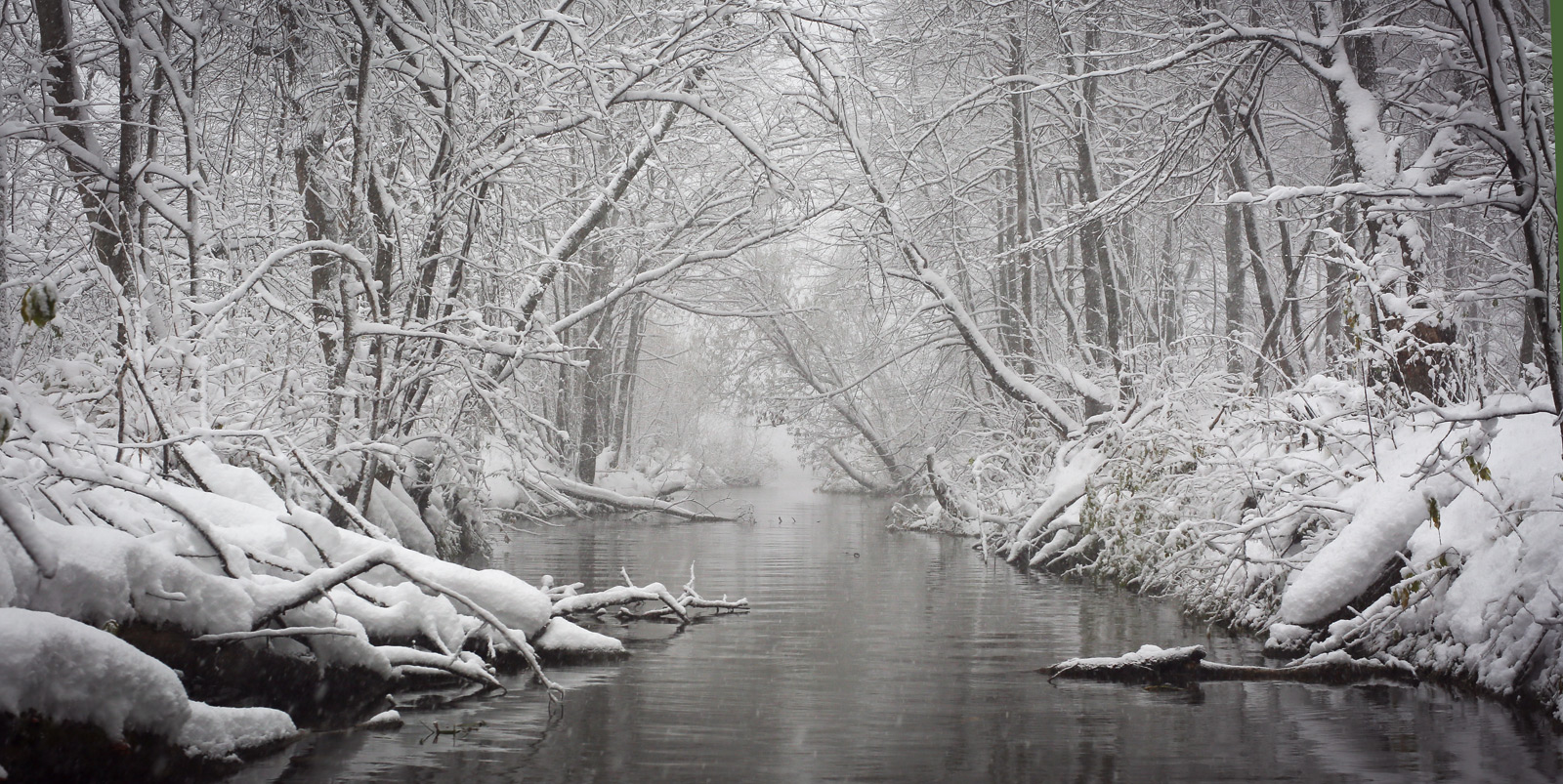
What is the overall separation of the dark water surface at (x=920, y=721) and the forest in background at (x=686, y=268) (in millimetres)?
792

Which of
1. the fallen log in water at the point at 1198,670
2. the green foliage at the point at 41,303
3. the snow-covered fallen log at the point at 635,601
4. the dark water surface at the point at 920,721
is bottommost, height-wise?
the dark water surface at the point at 920,721

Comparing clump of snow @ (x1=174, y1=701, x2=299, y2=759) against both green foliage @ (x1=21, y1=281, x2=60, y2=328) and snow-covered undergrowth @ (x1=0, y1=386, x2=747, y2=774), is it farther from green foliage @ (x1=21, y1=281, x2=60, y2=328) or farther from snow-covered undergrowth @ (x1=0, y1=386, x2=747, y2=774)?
green foliage @ (x1=21, y1=281, x2=60, y2=328)

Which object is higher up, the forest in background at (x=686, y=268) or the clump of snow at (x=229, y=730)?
the forest in background at (x=686, y=268)

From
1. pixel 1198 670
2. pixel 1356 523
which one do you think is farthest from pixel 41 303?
pixel 1356 523

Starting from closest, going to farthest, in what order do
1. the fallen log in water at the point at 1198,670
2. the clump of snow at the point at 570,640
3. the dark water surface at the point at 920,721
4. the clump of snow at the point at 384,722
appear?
1. the dark water surface at the point at 920,721
2. the clump of snow at the point at 384,722
3. the fallen log in water at the point at 1198,670
4. the clump of snow at the point at 570,640

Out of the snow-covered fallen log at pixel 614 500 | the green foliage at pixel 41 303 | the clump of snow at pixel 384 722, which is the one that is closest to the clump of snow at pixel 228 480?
the clump of snow at pixel 384 722

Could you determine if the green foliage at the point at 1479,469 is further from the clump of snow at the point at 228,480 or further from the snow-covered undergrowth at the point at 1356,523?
the clump of snow at the point at 228,480

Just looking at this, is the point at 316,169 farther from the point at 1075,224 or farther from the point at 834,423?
the point at 834,423

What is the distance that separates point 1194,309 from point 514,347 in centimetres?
1966

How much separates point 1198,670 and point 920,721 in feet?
6.62

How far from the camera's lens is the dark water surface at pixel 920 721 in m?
4.73

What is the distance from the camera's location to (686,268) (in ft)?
40.0

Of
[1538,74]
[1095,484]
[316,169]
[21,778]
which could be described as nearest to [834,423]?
[1095,484]

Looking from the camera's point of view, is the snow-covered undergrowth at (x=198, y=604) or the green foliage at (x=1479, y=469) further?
the green foliage at (x=1479, y=469)
